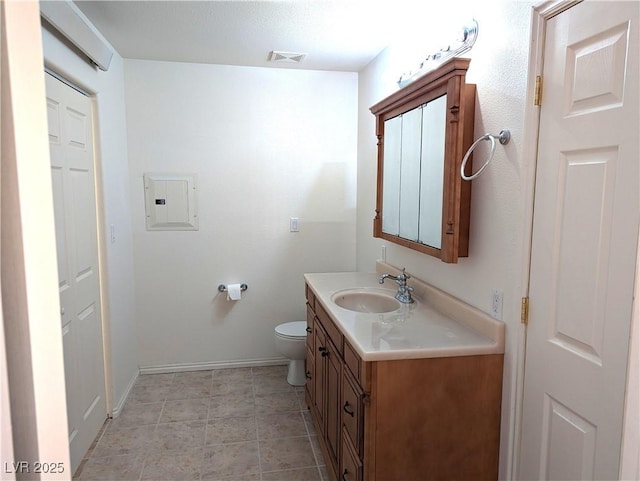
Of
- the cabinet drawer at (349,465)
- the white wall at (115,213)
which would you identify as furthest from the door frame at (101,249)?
the cabinet drawer at (349,465)

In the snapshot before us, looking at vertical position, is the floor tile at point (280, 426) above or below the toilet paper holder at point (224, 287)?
below

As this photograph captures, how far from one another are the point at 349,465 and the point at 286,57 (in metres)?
2.59

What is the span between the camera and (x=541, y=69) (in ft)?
4.66

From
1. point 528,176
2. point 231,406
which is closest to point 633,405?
point 528,176

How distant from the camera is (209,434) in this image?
102 inches

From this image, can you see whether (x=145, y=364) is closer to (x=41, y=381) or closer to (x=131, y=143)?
(x=131, y=143)

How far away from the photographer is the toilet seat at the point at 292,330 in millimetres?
3127

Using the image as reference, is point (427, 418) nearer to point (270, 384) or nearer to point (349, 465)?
point (349, 465)

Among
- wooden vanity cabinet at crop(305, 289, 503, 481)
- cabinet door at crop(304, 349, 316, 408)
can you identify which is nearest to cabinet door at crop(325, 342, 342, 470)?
wooden vanity cabinet at crop(305, 289, 503, 481)

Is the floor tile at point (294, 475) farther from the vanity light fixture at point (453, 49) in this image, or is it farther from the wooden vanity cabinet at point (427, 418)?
the vanity light fixture at point (453, 49)

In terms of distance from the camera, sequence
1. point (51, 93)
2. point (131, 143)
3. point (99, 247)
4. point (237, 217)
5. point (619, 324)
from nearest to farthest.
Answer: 1. point (619, 324)
2. point (51, 93)
3. point (99, 247)
4. point (131, 143)
5. point (237, 217)

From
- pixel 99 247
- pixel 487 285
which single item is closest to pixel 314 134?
pixel 99 247

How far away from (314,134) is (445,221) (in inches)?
74.6

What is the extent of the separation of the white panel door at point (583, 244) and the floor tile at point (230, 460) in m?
1.42
